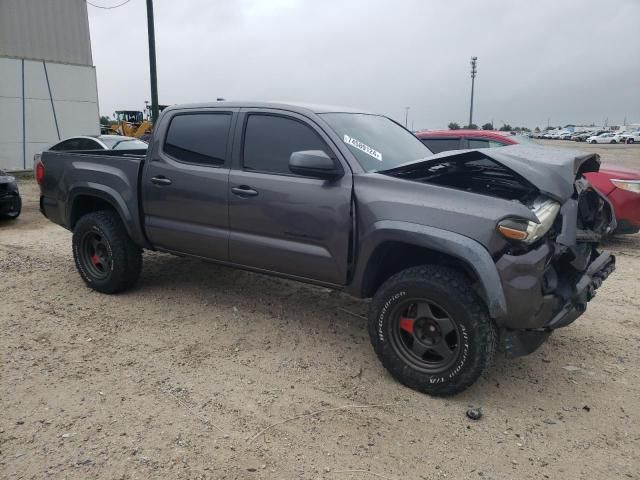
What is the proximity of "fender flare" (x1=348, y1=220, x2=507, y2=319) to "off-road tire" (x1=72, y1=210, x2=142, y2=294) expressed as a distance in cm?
242

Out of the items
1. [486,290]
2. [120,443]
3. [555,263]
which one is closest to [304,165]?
[486,290]

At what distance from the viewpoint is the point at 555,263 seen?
320 cm

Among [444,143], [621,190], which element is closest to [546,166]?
[621,190]

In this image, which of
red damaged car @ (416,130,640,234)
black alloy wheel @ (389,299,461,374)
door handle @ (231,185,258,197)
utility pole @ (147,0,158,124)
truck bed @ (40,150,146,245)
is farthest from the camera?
utility pole @ (147,0,158,124)

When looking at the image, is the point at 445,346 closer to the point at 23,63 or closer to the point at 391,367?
the point at 391,367

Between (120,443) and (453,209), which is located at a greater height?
(453,209)

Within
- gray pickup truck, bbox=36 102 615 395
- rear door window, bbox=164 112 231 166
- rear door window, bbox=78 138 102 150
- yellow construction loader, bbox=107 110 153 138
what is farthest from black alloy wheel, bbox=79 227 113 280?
yellow construction loader, bbox=107 110 153 138

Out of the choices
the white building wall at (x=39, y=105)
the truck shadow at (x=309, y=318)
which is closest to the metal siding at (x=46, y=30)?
the white building wall at (x=39, y=105)

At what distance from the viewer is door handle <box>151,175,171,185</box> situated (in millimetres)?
4430

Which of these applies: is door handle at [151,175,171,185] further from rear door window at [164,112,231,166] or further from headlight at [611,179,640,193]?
headlight at [611,179,640,193]

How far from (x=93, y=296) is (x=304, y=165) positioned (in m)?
2.81

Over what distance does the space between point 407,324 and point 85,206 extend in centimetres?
358

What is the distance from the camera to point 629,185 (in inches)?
269

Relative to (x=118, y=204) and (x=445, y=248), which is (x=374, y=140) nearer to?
(x=445, y=248)
